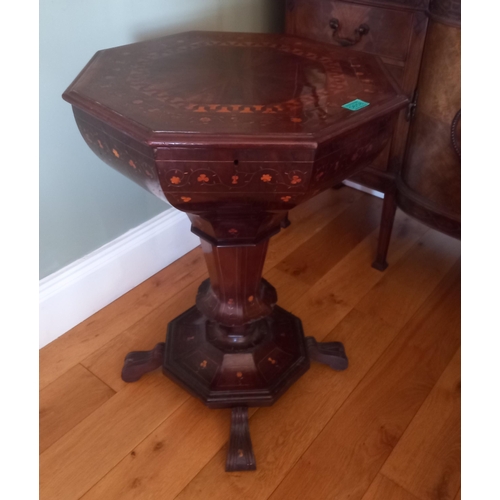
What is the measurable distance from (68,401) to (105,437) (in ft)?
0.49

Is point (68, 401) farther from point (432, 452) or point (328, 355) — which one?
point (432, 452)

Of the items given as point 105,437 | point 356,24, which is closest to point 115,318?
point 105,437

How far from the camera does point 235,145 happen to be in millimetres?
633

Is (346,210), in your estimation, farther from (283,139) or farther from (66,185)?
(283,139)

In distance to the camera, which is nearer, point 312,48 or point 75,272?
point 312,48

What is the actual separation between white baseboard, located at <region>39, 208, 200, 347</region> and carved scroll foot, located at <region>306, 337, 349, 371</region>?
0.57m

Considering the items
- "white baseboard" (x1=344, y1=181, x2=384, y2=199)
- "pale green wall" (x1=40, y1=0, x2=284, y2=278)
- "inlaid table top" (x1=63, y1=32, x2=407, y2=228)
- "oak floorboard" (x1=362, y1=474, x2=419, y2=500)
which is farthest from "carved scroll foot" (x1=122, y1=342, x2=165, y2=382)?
"white baseboard" (x1=344, y1=181, x2=384, y2=199)

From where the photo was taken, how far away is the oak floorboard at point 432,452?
100 centimetres

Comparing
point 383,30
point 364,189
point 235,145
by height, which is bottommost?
point 364,189

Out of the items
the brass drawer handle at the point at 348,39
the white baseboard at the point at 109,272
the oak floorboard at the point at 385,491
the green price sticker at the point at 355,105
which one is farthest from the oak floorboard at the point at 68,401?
the brass drawer handle at the point at 348,39

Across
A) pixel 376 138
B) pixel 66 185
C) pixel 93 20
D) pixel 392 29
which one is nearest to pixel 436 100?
pixel 392 29

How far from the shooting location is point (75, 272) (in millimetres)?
1295

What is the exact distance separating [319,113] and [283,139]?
0.11 metres

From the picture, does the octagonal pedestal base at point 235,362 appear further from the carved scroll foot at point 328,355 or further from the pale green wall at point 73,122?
the pale green wall at point 73,122
